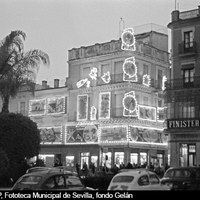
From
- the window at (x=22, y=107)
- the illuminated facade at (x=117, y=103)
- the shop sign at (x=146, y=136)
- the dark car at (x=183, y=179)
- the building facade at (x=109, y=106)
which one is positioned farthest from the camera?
the window at (x=22, y=107)

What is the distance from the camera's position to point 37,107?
5125cm

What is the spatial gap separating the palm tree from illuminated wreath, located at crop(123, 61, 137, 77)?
17362mm

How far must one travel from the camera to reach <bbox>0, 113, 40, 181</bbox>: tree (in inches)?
1028

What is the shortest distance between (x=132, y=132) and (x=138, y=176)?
2553cm

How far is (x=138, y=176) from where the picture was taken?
58.6 ft

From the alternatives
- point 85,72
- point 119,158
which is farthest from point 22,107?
point 119,158

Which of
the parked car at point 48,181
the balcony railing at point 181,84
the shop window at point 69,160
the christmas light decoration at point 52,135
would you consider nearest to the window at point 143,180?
the parked car at point 48,181

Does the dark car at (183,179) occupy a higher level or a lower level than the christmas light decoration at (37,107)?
lower

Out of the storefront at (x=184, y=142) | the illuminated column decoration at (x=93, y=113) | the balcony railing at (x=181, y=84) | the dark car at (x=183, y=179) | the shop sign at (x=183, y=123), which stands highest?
the balcony railing at (x=181, y=84)

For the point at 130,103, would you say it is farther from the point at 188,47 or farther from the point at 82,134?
the point at 188,47

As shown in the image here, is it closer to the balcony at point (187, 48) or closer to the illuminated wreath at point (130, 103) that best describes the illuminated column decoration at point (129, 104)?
the illuminated wreath at point (130, 103)

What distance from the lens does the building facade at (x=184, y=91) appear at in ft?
134

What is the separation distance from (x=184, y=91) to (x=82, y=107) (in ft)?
36.3

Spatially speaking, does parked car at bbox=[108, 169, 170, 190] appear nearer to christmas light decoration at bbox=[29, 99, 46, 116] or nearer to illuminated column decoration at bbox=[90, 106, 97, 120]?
illuminated column decoration at bbox=[90, 106, 97, 120]
